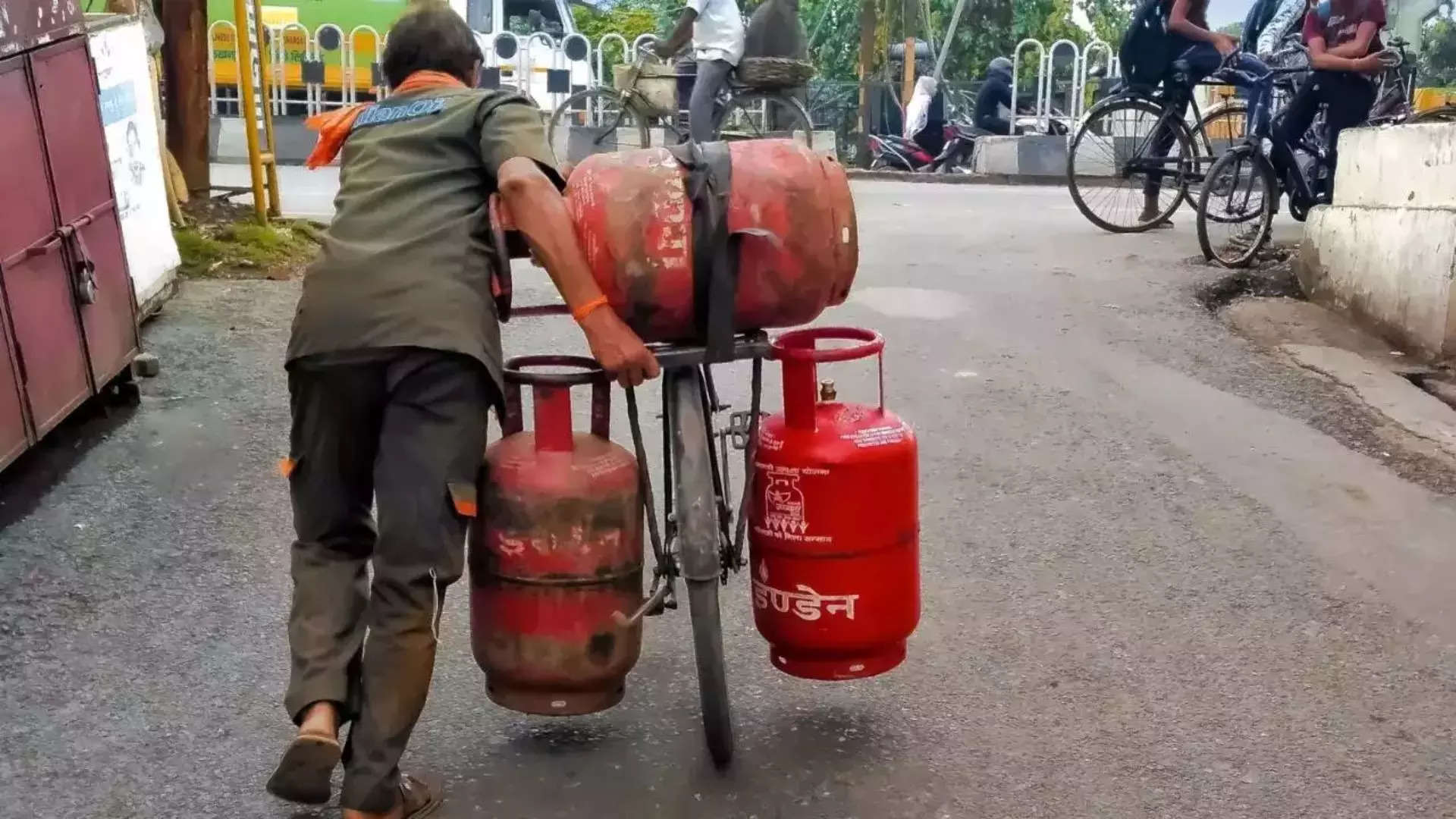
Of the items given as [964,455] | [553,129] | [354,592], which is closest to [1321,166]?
[964,455]

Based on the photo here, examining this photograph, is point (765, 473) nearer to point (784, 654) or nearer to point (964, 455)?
point (784, 654)

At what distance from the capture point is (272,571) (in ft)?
15.0

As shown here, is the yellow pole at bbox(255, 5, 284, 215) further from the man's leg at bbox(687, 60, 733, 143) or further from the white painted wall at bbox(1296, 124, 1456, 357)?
the white painted wall at bbox(1296, 124, 1456, 357)

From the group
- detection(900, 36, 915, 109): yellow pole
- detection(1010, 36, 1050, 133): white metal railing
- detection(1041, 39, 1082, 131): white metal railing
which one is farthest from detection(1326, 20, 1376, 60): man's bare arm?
detection(900, 36, 915, 109): yellow pole

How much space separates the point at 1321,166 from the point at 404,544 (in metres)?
7.81

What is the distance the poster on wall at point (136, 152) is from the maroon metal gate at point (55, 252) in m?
0.90

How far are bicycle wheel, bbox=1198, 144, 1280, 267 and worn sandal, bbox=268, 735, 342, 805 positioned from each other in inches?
275

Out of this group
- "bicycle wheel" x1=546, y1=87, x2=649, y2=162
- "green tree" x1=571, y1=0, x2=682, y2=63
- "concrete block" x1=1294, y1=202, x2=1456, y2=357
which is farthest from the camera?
"green tree" x1=571, y1=0, x2=682, y2=63

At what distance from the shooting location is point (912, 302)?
8125mm

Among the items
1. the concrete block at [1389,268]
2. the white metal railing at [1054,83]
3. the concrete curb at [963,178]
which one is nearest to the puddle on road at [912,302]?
the concrete block at [1389,268]

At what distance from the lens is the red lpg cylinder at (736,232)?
296 cm

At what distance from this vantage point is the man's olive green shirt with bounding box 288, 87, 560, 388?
9.68 ft

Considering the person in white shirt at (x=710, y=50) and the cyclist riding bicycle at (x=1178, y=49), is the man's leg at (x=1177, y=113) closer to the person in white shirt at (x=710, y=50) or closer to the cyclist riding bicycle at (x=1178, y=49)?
the cyclist riding bicycle at (x=1178, y=49)

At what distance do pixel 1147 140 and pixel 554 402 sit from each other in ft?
23.8
